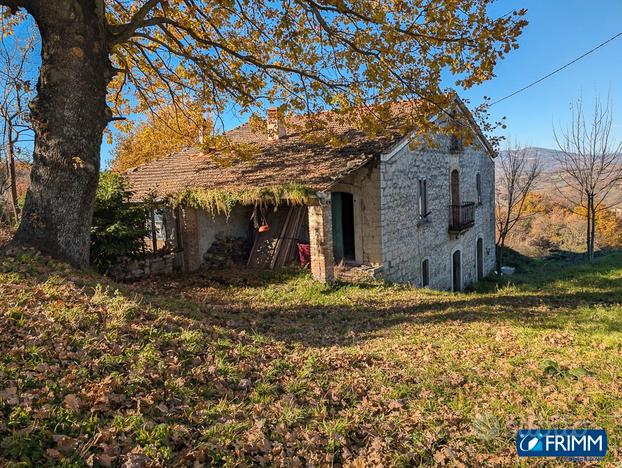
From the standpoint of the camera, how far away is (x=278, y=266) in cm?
1316

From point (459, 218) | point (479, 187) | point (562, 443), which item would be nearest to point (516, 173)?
point (479, 187)

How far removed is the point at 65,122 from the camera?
6.30 metres

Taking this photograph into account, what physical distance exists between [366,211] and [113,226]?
6.96 meters

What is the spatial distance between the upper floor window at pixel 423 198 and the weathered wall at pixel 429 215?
0.26 m

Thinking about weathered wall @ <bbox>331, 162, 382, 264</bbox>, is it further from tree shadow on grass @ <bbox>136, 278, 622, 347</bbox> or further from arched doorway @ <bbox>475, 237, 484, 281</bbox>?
arched doorway @ <bbox>475, 237, 484, 281</bbox>

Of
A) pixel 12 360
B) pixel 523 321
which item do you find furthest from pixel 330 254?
pixel 12 360

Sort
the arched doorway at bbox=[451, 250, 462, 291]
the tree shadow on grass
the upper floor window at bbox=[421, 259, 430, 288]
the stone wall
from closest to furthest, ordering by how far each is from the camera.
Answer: the tree shadow on grass, the stone wall, the upper floor window at bbox=[421, 259, 430, 288], the arched doorway at bbox=[451, 250, 462, 291]

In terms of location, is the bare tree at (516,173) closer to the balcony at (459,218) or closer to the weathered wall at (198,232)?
the balcony at (459,218)

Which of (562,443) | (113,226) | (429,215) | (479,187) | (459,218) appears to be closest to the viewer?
(562,443)

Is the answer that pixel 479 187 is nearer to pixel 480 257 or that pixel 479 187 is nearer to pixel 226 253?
pixel 480 257

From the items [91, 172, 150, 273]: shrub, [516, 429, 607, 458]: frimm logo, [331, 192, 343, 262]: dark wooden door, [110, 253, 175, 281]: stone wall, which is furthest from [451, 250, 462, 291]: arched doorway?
[516, 429, 607, 458]: frimm logo

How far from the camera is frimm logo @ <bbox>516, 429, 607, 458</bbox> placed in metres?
3.43

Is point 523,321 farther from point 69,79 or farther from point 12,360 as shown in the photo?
point 69,79

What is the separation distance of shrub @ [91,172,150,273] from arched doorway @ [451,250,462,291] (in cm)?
1245
